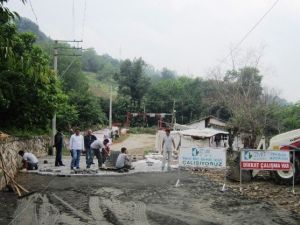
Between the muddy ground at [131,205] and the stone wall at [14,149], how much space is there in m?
0.78

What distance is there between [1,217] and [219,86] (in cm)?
4493

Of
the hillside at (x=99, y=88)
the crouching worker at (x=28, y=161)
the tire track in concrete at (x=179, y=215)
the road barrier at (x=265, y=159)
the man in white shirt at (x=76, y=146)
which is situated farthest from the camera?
Result: the hillside at (x=99, y=88)

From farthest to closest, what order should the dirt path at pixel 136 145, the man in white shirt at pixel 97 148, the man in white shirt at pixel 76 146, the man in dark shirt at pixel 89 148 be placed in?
the dirt path at pixel 136 145, the man in dark shirt at pixel 89 148, the man in white shirt at pixel 97 148, the man in white shirt at pixel 76 146

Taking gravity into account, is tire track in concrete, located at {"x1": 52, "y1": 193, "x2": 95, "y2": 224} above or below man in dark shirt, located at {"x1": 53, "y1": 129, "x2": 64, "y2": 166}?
below

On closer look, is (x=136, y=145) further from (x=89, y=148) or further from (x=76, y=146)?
(x=76, y=146)

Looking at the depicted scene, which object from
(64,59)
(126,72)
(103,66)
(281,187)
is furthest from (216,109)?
(103,66)

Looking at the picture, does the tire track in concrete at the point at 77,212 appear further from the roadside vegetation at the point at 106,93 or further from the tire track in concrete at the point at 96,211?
the roadside vegetation at the point at 106,93

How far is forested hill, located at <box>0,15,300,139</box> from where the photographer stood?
21.8 ft

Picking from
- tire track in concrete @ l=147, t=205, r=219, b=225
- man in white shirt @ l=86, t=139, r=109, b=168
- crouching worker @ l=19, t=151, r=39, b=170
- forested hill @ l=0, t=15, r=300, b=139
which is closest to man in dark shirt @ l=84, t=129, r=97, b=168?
man in white shirt @ l=86, t=139, r=109, b=168

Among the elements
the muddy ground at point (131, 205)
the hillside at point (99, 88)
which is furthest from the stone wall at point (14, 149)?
the hillside at point (99, 88)

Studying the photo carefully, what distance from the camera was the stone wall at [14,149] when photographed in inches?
662

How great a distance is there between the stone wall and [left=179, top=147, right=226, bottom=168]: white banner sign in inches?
242

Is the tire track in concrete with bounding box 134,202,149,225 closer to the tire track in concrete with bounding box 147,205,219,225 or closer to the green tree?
the tire track in concrete with bounding box 147,205,219,225

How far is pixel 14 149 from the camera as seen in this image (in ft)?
66.6
